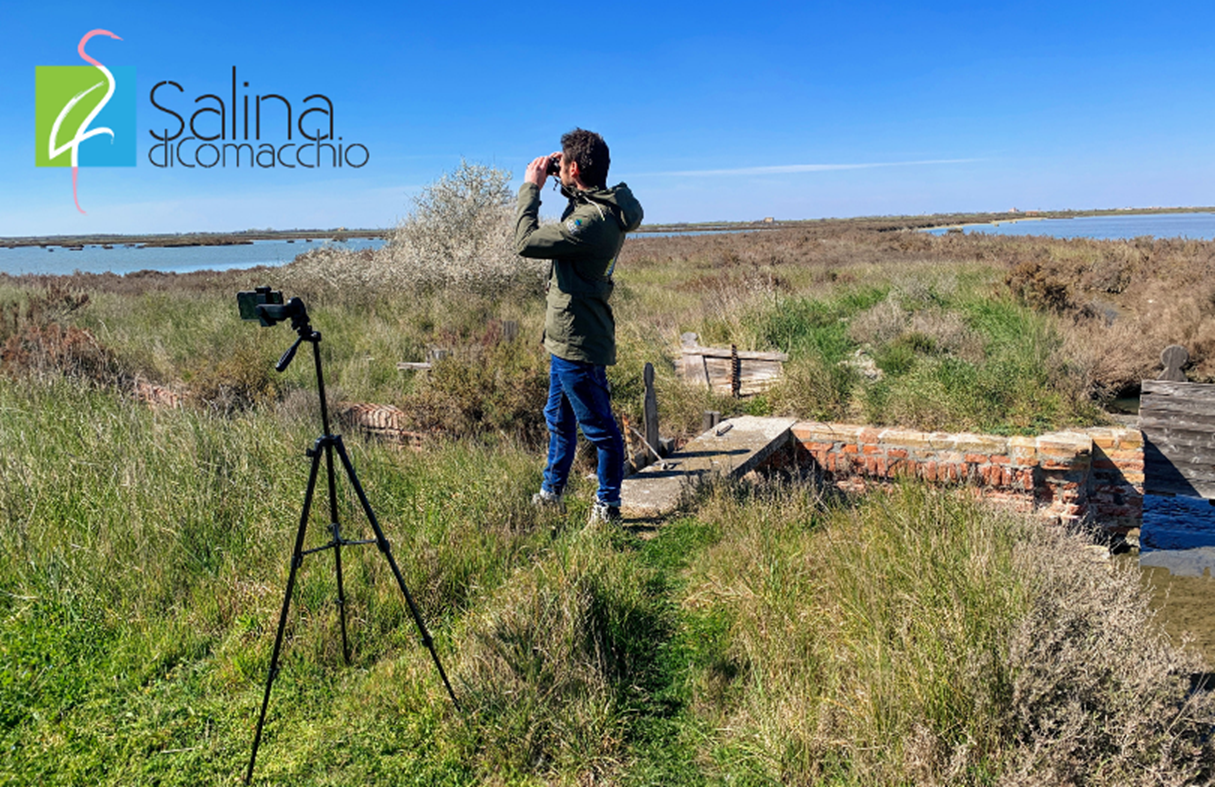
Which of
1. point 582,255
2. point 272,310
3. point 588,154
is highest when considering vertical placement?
point 588,154

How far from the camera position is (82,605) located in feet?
11.6

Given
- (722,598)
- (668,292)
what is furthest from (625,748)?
(668,292)

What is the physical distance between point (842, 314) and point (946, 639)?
32.1ft

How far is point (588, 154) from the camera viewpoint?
12.8 feet

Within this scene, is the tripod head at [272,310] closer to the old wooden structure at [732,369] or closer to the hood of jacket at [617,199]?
the hood of jacket at [617,199]

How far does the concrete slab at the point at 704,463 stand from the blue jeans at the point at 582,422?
556mm

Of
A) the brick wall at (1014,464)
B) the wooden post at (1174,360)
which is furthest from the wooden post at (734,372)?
the wooden post at (1174,360)

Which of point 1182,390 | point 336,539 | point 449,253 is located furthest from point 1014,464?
point 449,253

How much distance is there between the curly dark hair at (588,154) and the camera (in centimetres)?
389

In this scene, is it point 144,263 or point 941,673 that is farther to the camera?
point 144,263

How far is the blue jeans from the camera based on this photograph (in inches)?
161

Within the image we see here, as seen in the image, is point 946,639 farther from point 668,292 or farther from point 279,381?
point 668,292

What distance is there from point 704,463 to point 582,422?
1.76 metres

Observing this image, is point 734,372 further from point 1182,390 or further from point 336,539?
point 336,539
